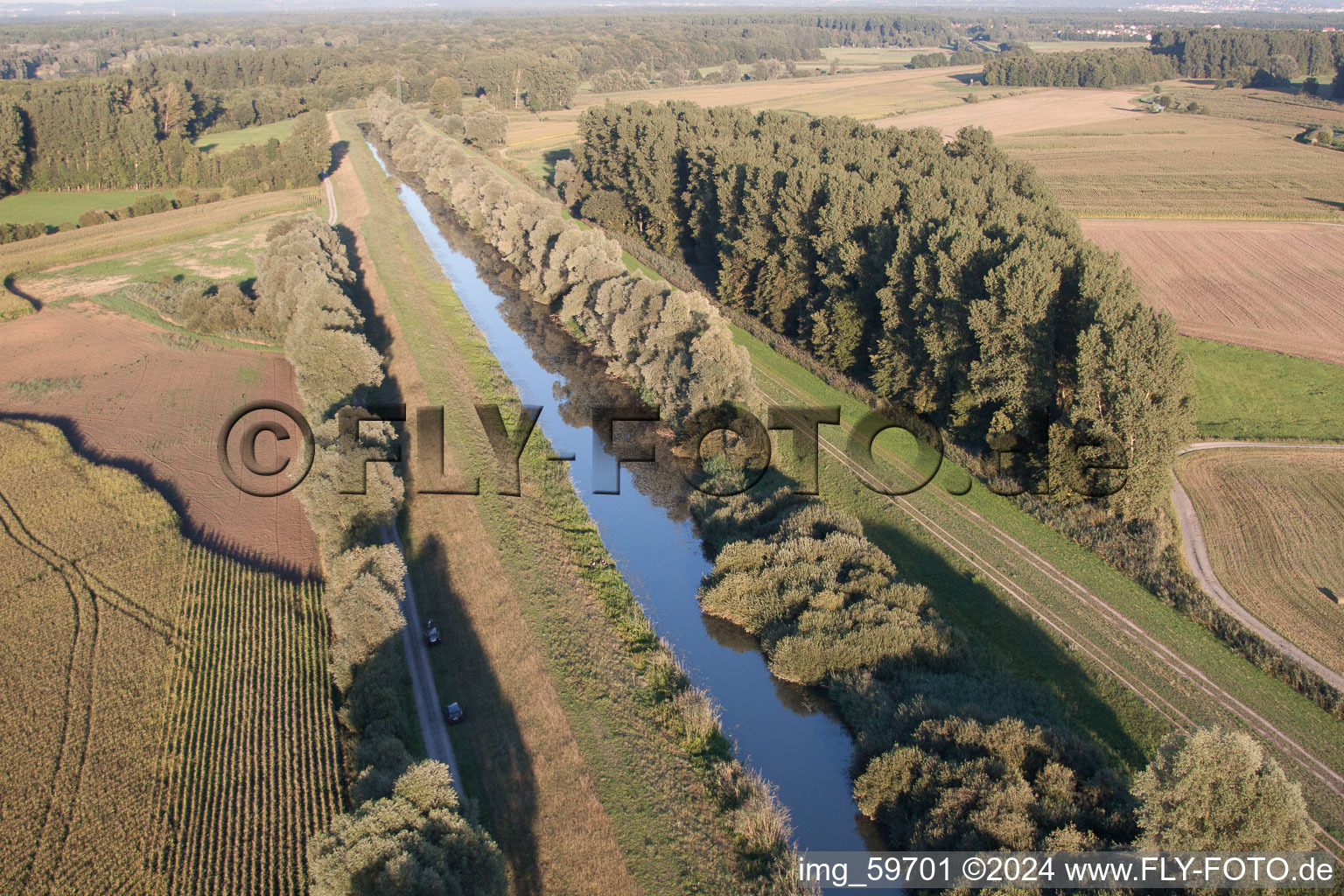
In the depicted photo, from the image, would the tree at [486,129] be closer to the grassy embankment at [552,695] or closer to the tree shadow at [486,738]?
the grassy embankment at [552,695]

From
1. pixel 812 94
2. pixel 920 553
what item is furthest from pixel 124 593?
pixel 812 94

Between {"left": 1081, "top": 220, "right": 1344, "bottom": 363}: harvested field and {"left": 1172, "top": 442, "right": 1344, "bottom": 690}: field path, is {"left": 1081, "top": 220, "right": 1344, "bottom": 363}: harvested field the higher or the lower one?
the higher one

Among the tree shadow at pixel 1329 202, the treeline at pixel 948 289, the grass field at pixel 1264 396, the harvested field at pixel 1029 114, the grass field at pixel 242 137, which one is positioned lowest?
the grass field at pixel 1264 396

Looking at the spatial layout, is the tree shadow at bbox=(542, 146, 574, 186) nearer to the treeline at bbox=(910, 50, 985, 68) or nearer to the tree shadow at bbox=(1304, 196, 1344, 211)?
the tree shadow at bbox=(1304, 196, 1344, 211)

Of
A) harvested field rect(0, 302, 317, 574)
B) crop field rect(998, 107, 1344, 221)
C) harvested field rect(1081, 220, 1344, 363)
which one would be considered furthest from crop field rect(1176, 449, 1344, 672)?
crop field rect(998, 107, 1344, 221)

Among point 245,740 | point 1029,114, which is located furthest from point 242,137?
point 245,740

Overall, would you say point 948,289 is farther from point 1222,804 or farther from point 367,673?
point 367,673

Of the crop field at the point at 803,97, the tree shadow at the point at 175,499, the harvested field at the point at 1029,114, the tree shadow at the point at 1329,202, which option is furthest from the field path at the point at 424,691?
the harvested field at the point at 1029,114
